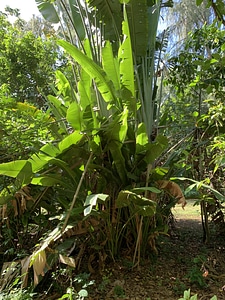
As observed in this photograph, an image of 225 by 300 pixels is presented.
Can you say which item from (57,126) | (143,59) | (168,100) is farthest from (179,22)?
(57,126)

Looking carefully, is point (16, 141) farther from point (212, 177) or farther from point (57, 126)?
point (212, 177)

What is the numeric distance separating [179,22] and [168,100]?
1050cm

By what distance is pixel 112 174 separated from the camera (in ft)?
11.3

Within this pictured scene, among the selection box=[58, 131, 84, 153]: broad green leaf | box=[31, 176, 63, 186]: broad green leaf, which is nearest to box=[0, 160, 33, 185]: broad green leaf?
box=[31, 176, 63, 186]: broad green leaf

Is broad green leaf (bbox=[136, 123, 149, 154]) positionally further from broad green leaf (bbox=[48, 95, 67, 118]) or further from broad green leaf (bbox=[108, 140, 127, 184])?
broad green leaf (bbox=[48, 95, 67, 118])

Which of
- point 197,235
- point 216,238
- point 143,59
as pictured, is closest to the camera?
point 143,59

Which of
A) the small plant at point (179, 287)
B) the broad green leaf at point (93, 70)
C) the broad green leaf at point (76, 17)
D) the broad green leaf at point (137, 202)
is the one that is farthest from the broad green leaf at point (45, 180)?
the broad green leaf at point (76, 17)

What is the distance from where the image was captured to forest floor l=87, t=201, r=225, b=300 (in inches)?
123

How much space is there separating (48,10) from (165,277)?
4374 mm

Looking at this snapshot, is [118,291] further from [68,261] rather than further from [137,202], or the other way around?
[137,202]

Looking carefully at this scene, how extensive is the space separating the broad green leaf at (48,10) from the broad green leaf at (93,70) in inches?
84.4

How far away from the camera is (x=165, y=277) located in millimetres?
3459

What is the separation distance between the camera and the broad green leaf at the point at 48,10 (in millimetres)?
4875

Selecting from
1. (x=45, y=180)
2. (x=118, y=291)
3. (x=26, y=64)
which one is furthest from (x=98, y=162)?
(x=26, y=64)
